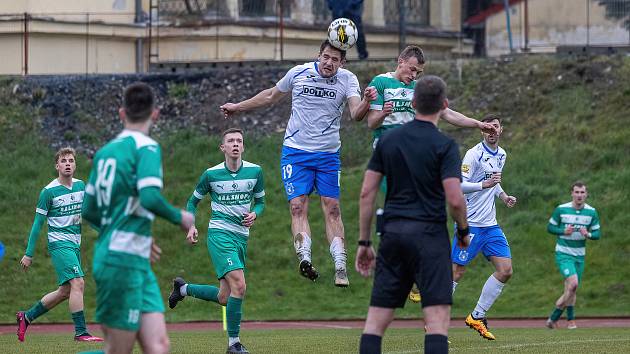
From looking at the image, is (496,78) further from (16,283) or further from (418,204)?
(418,204)

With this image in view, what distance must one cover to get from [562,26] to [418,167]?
25.8 metres

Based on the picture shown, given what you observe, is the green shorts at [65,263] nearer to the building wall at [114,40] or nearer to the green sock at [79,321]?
the green sock at [79,321]

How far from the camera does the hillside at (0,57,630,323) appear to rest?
85.3 feet

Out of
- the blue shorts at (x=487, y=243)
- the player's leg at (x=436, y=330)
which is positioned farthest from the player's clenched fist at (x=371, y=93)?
the blue shorts at (x=487, y=243)

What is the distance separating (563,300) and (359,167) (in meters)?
9.19

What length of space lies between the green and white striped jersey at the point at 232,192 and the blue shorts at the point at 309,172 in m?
0.63

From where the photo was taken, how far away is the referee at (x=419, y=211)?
1016 cm

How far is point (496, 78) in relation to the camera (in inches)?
1252

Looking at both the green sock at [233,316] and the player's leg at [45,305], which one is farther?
the player's leg at [45,305]

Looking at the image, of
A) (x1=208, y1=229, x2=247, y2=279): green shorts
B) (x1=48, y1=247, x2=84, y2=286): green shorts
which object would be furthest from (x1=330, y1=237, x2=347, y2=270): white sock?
(x1=48, y1=247, x2=84, y2=286): green shorts

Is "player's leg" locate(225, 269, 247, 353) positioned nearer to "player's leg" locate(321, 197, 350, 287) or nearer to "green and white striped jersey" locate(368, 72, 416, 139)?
"player's leg" locate(321, 197, 350, 287)

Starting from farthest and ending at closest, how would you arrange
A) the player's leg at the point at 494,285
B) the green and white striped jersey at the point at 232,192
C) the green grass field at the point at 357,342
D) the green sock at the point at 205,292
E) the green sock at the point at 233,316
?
the player's leg at the point at 494,285 < the green sock at the point at 205,292 < the green and white striped jersey at the point at 232,192 < the green grass field at the point at 357,342 < the green sock at the point at 233,316

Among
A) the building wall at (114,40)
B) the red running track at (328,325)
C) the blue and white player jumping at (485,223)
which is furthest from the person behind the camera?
the building wall at (114,40)

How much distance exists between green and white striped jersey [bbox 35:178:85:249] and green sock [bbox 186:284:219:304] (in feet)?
6.57
